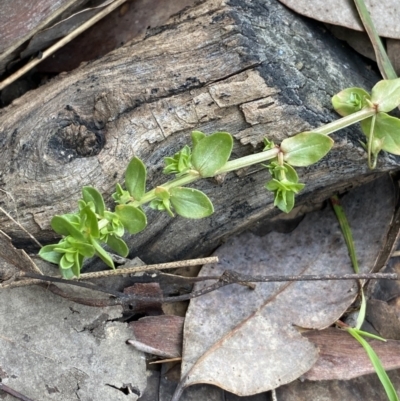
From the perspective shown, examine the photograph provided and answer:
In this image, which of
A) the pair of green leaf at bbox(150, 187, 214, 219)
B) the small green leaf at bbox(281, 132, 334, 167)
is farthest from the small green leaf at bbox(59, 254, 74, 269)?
the small green leaf at bbox(281, 132, 334, 167)

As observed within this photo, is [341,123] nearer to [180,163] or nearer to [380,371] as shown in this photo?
[180,163]

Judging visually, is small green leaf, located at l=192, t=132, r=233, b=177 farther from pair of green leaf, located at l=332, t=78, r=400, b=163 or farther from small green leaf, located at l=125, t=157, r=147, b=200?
pair of green leaf, located at l=332, t=78, r=400, b=163

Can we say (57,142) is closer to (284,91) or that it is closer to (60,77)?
(60,77)

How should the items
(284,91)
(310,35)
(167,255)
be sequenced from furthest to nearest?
(167,255) < (310,35) < (284,91)

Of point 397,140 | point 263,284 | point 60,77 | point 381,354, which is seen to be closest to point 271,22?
point 397,140

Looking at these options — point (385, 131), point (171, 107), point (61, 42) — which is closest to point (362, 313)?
point (385, 131)

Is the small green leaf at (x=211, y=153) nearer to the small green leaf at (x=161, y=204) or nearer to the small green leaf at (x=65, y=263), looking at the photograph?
the small green leaf at (x=161, y=204)

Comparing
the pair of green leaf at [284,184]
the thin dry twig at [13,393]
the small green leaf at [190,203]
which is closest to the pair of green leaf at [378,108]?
the pair of green leaf at [284,184]
